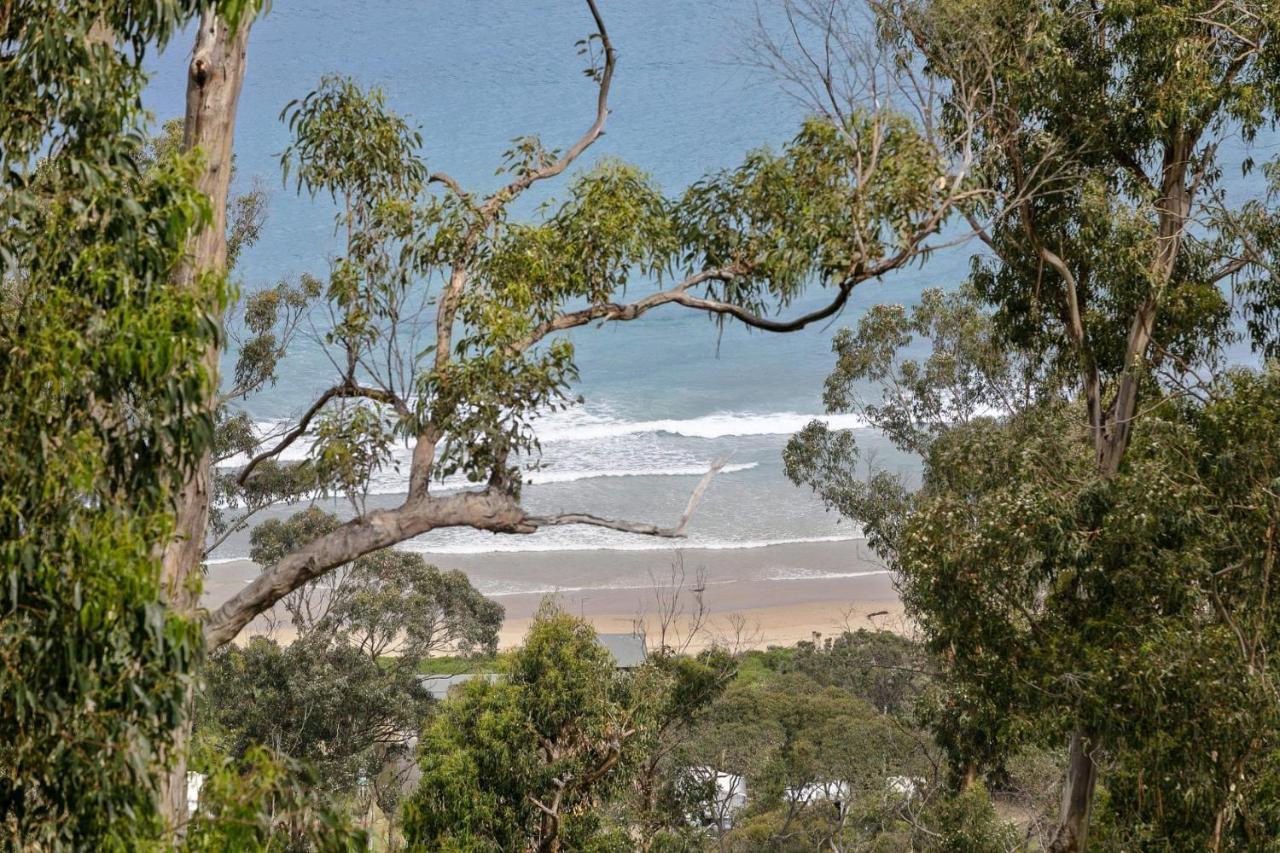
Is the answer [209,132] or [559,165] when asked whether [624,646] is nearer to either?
[559,165]

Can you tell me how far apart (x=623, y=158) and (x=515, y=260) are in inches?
1084

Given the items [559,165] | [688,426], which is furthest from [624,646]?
[688,426]

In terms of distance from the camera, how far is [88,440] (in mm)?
3209

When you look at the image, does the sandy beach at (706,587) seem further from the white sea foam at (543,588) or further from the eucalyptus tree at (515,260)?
the eucalyptus tree at (515,260)

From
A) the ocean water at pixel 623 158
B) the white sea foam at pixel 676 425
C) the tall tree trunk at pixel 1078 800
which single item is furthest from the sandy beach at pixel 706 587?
the tall tree trunk at pixel 1078 800

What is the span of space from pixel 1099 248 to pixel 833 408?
7720mm

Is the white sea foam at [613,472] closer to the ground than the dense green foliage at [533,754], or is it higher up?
higher up

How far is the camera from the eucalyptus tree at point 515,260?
5.86 m

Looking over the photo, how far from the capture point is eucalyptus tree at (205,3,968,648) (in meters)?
5.86

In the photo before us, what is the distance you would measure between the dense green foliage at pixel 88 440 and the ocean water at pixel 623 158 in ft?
70.0

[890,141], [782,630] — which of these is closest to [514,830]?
[890,141]

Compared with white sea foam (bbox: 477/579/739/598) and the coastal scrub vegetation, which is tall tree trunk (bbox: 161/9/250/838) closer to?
the coastal scrub vegetation

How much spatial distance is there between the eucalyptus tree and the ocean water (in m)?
18.2

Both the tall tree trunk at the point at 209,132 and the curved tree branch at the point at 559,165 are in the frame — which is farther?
the curved tree branch at the point at 559,165
